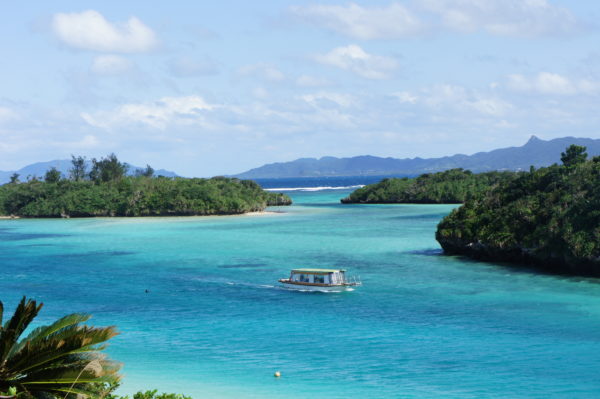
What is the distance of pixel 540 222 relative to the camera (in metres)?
45.5

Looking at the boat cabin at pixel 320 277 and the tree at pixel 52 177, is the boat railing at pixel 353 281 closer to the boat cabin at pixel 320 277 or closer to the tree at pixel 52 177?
the boat cabin at pixel 320 277

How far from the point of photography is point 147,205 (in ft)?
352

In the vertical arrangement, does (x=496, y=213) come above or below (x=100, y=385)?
above

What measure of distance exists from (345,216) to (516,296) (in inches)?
2560

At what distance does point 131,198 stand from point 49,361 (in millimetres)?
97475

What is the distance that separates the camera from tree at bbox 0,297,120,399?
13672mm

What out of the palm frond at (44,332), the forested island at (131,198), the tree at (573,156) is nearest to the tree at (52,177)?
the forested island at (131,198)

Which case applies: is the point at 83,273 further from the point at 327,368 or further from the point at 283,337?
the point at 327,368

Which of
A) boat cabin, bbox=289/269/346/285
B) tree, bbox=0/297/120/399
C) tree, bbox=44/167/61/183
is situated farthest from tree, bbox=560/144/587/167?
tree, bbox=44/167/61/183

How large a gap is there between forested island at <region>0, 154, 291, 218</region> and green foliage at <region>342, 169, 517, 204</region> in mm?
27718

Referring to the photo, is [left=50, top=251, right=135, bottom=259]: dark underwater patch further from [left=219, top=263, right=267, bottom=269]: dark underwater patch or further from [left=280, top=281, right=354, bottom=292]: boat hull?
[left=280, top=281, right=354, bottom=292]: boat hull

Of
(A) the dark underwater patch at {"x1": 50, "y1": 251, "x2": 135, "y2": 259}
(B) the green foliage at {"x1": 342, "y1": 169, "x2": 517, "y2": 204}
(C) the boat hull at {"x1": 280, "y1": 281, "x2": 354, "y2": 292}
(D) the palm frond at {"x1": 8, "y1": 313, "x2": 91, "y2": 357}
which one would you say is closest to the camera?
(D) the palm frond at {"x1": 8, "y1": 313, "x2": 91, "y2": 357}

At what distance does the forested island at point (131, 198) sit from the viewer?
10681cm

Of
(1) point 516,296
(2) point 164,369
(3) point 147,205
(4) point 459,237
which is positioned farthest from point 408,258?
(3) point 147,205
